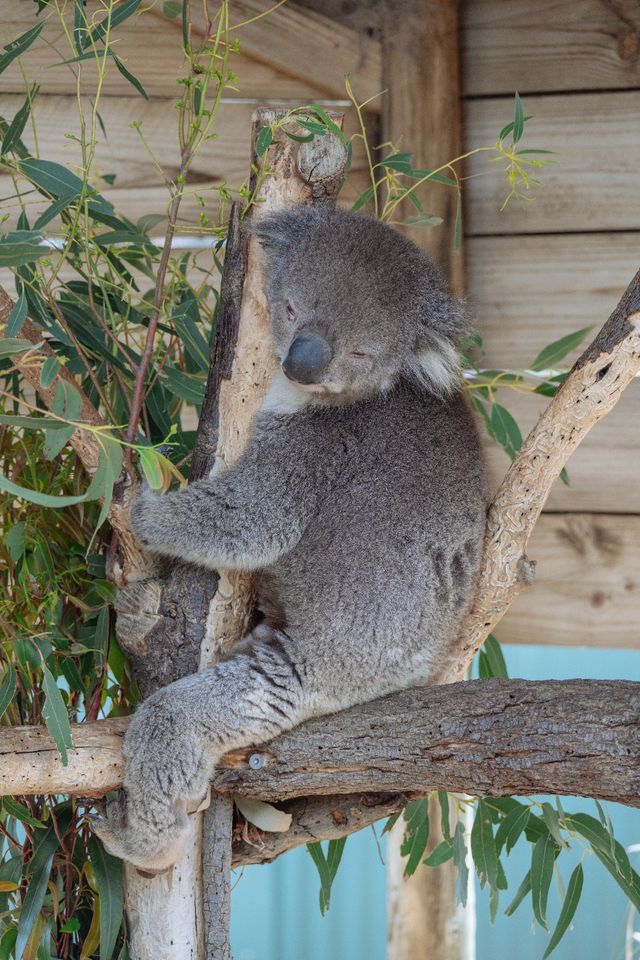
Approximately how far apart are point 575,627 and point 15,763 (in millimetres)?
1669

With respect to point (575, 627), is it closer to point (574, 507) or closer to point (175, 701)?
point (574, 507)

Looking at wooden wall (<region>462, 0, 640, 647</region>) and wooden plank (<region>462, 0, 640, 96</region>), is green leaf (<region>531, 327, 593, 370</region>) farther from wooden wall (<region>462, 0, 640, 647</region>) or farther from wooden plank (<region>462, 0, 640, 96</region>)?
wooden plank (<region>462, 0, 640, 96</region>)

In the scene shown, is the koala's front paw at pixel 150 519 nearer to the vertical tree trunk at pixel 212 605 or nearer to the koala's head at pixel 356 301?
the vertical tree trunk at pixel 212 605

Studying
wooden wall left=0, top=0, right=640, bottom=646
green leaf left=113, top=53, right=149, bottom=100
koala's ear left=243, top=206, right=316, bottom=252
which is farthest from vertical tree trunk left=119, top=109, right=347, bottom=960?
wooden wall left=0, top=0, right=640, bottom=646

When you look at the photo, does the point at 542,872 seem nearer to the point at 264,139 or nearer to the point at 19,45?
the point at 264,139

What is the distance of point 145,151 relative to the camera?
285cm

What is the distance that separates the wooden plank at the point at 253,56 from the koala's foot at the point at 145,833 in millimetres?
1873

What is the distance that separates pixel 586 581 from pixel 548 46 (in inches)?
55.3

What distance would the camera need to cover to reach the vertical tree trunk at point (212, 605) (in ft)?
6.06

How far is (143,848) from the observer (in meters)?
1.75

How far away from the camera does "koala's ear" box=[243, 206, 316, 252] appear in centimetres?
186

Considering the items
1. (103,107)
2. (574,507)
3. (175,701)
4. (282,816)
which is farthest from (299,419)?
(103,107)

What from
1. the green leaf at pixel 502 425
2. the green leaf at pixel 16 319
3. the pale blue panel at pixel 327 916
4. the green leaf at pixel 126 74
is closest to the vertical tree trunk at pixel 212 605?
the green leaf at pixel 126 74

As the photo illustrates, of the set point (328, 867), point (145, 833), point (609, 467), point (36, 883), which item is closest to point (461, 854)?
point (328, 867)
